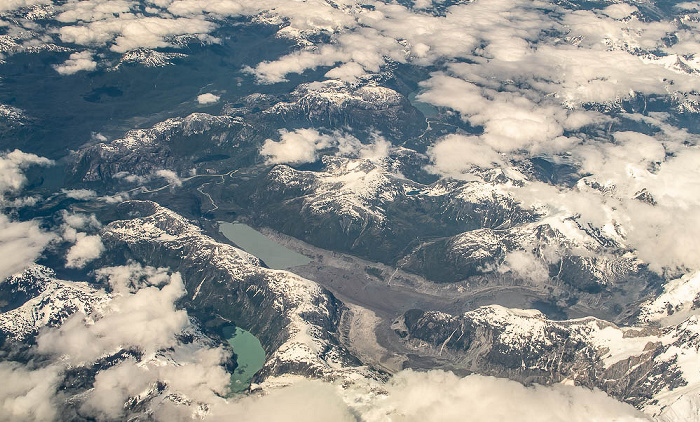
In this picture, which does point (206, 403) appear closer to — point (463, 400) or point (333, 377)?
point (333, 377)

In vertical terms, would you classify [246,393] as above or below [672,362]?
below

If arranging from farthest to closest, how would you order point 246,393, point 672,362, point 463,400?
point 246,393
point 672,362
point 463,400

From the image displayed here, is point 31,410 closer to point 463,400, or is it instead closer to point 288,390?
point 288,390

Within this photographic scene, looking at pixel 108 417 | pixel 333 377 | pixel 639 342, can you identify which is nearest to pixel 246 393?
pixel 333 377

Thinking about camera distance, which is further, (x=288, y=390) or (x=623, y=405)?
(x=288, y=390)

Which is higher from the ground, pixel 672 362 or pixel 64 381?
pixel 672 362

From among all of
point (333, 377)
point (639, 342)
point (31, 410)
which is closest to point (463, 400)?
point (333, 377)

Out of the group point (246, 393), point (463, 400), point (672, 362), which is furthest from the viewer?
point (246, 393)

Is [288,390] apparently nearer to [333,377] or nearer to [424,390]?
[333,377]
